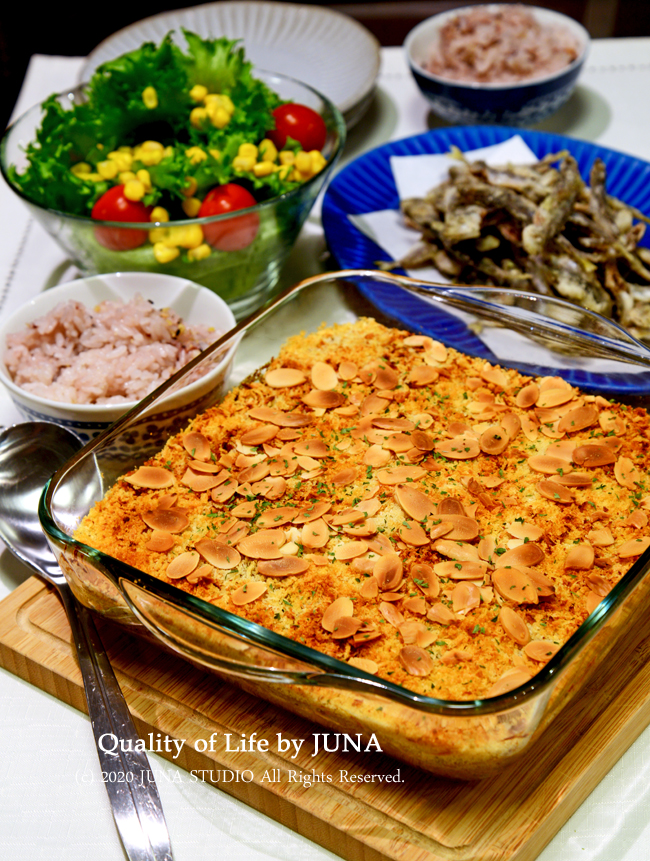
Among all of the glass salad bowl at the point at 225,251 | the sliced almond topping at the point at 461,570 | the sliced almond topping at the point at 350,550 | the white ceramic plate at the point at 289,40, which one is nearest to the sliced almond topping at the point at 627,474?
the sliced almond topping at the point at 461,570

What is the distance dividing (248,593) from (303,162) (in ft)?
3.02

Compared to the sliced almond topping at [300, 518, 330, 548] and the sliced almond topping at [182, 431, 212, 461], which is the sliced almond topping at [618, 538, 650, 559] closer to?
the sliced almond topping at [300, 518, 330, 548]

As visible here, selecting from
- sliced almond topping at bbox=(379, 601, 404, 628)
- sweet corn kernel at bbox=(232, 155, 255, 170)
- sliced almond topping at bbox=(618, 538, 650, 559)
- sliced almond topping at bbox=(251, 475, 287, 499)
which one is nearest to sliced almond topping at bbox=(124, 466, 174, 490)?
sliced almond topping at bbox=(251, 475, 287, 499)

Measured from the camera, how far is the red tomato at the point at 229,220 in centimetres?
140

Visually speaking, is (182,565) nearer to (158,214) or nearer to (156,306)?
(156,306)

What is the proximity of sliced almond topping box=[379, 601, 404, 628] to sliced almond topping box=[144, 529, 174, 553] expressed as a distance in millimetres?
270

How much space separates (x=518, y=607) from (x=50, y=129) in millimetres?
1247

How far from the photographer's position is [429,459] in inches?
43.1

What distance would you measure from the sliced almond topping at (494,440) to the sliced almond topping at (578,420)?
0.08m

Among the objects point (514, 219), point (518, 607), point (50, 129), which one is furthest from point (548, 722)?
point (50, 129)

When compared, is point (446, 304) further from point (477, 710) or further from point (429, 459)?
point (477, 710)

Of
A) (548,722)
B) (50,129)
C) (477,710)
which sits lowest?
(548,722)

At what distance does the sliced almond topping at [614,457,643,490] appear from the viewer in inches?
40.9

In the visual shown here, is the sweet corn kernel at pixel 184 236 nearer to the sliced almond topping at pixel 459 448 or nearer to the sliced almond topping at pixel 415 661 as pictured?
the sliced almond topping at pixel 459 448
